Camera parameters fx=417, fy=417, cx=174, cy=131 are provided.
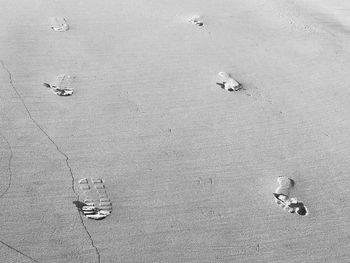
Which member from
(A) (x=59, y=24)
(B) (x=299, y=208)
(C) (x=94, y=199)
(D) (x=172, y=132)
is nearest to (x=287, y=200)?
(B) (x=299, y=208)

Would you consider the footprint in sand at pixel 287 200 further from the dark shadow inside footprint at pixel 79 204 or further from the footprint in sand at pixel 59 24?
the footprint in sand at pixel 59 24

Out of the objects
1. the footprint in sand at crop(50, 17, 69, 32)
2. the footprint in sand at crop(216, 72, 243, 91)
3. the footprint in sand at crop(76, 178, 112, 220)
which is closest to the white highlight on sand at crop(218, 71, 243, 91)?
the footprint in sand at crop(216, 72, 243, 91)

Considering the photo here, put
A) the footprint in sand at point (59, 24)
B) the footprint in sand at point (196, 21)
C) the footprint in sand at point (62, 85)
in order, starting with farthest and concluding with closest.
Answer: the footprint in sand at point (196, 21)
the footprint in sand at point (59, 24)
the footprint in sand at point (62, 85)

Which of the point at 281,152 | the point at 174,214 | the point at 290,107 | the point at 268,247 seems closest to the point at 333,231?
the point at 268,247

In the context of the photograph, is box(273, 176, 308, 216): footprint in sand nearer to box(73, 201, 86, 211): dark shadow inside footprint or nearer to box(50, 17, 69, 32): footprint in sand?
box(73, 201, 86, 211): dark shadow inside footprint

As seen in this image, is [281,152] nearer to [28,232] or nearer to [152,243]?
[152,243]

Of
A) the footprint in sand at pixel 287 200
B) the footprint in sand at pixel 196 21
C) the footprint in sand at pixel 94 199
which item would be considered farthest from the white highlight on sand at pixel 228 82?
the footprint in sand at pixel 94 199

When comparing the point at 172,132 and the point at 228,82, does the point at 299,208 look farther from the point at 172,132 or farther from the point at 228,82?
the point at 228,82

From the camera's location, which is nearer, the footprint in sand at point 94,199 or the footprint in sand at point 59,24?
the footprint in sand at point 94,199
